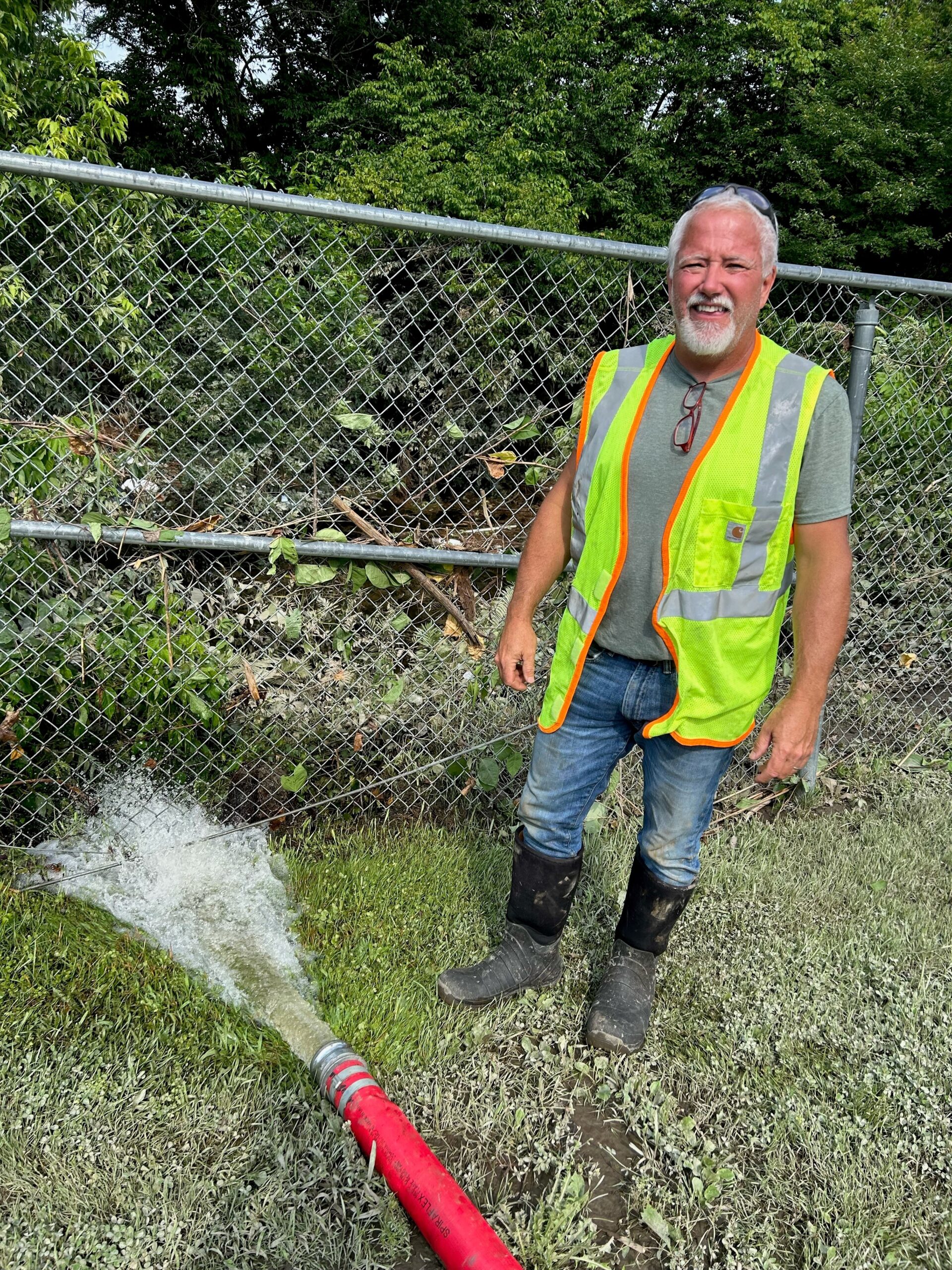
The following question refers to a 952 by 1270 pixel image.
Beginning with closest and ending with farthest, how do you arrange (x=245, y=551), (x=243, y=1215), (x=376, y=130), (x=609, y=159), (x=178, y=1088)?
(x=243, y=1215)
(x=178, y=1088)
(x=245, y=551)
(x=376, y=130)
(x=609, y=159)

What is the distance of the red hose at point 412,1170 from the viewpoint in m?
1.85

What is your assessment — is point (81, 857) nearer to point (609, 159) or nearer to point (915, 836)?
point (915, 836)

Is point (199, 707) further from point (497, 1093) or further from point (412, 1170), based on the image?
point (412, 1170)

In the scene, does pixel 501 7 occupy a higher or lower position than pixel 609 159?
higher

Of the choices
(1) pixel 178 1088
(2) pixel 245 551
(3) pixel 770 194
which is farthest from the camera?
(3) pixel 770 194

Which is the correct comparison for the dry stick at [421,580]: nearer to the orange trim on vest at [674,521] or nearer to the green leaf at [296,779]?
the green leaf at [296,779]

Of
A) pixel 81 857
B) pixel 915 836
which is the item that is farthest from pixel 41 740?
pixel 915 836

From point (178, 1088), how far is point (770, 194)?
16.3 meters

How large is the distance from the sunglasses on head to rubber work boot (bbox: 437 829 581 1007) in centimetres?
169

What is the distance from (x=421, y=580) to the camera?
340 centimetres

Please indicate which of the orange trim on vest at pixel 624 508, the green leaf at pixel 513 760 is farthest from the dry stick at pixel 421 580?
the orange trim on vest at pixel 624 508

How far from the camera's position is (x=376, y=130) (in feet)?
43.1

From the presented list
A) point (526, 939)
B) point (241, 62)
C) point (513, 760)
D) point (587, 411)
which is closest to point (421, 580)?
point (513, 760)

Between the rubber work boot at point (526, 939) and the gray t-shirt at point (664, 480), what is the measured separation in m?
0.70
